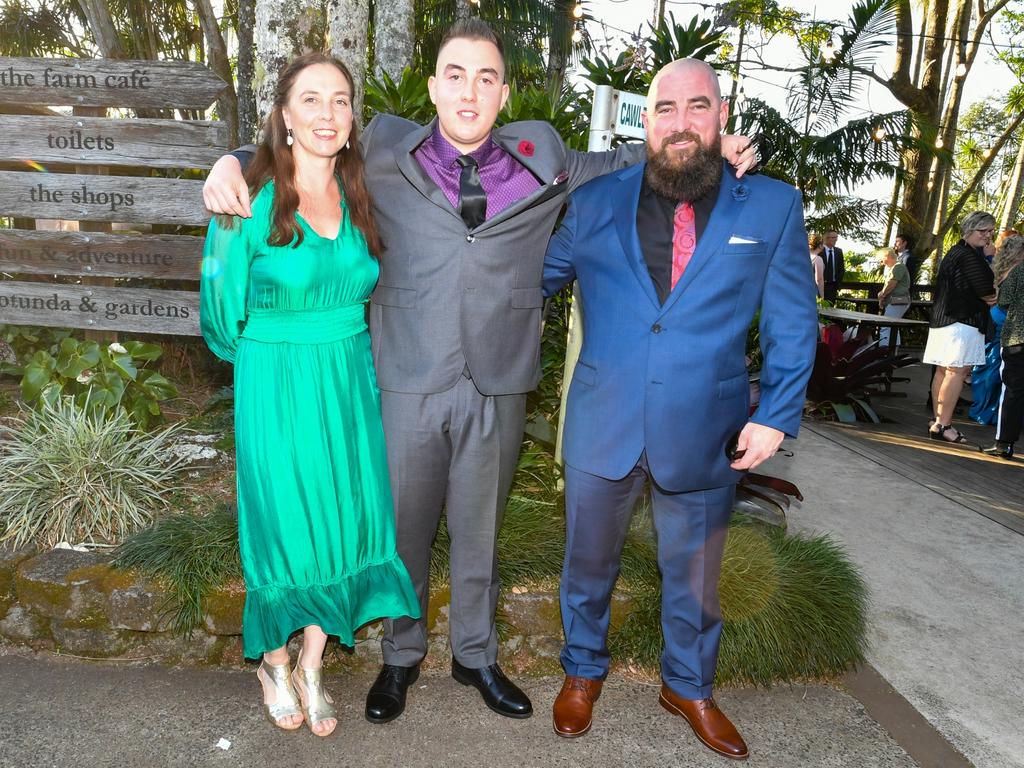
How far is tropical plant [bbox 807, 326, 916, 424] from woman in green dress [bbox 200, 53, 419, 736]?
652 cm

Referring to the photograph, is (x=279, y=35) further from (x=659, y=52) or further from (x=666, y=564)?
(x=666, y=564)

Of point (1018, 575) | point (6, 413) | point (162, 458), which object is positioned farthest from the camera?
point (6, 413)

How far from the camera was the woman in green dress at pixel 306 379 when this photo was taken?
97.7 inches

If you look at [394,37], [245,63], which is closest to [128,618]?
[394,37]

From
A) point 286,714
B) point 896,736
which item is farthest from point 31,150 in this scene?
point 896,736

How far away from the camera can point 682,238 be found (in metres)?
2.61

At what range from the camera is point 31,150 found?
455 centimetres

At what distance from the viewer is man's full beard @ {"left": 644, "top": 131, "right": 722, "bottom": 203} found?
252 centimetres

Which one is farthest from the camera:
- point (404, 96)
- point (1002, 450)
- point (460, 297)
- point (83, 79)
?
point (1002, 450)

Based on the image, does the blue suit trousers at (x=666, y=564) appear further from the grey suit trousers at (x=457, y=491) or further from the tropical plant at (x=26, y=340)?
the tropical plant at (x=26, y=340)

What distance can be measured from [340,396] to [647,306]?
1.03m

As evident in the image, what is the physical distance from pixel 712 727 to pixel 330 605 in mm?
1370

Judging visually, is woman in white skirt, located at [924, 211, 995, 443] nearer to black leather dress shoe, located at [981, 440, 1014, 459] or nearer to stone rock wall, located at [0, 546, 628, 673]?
black leather dress shoe, located at [981, 440, 1014, 459]

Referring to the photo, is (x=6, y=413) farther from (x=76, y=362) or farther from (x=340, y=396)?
(x=340, y=396)
